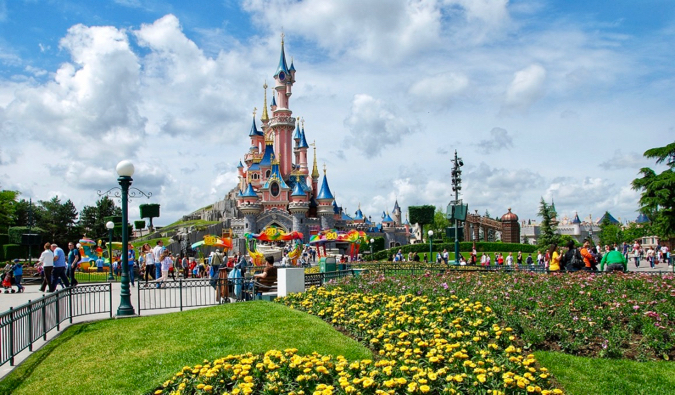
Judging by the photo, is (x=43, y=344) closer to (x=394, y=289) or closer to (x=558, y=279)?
(x=394, y=289)

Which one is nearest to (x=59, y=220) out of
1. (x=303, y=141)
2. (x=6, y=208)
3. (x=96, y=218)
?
(x=96, y=218)

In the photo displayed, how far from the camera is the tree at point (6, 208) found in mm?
52847

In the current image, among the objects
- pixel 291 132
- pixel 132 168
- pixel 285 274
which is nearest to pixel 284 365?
pixel 285 274

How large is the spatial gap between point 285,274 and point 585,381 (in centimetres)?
814

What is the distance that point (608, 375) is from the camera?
6961 mm

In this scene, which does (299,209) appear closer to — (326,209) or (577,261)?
(326,209)

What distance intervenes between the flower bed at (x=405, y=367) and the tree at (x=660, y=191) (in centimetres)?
2907

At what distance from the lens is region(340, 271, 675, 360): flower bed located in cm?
800

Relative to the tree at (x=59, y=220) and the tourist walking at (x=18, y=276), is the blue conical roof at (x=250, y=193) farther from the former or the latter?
the tourist walking at (x=18, y=276)

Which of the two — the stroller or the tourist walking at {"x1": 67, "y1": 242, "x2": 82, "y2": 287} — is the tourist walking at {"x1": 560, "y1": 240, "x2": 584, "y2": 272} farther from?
the stroller

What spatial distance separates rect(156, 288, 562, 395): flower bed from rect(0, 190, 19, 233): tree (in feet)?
181

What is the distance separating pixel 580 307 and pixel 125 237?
33.1 ft

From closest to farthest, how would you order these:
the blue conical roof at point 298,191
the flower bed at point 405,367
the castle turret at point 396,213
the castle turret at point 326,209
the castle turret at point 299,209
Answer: the flower bed at point 405,367
the castle turret at point 299,209
the blue conical roof at point 298,191
the castle turret at point 326,209
the castle turret at point 396,213

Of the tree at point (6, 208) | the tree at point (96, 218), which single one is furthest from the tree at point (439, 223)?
the tree at point (6, 208)
